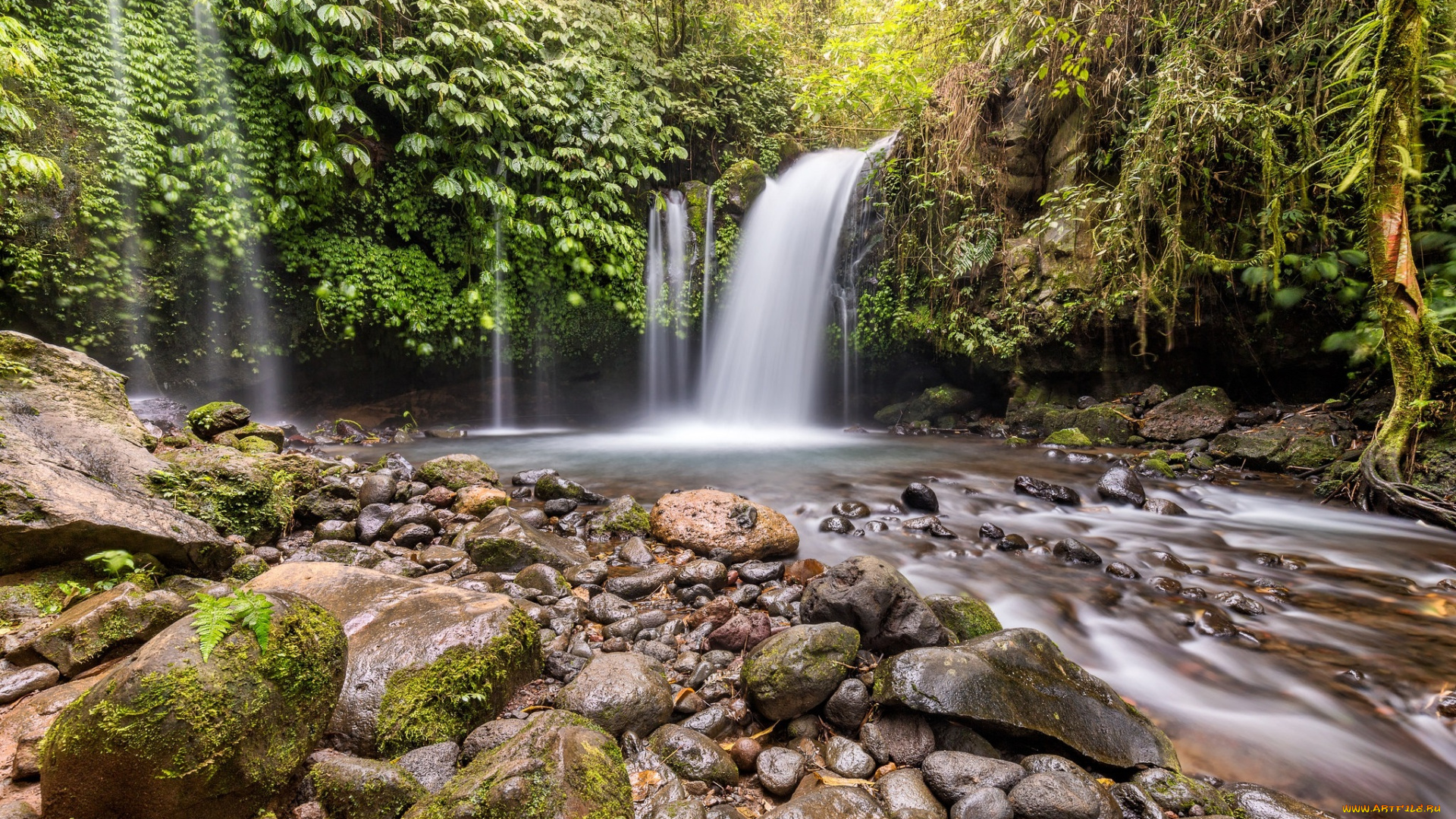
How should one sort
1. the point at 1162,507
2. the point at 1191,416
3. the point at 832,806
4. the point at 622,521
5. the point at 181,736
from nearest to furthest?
the point at 181,736, the point at 832,806, the point at 622,521, the point at 1162,507, the point at 1191,416

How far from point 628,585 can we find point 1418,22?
734 cm

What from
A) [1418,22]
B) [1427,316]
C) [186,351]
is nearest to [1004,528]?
[1427,316]

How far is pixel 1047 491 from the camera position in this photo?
5.37 meters

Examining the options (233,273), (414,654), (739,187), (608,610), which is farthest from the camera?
(739,187)

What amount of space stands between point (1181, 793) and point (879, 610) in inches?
47.0

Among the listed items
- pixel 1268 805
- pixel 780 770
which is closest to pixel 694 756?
pixel 780 770

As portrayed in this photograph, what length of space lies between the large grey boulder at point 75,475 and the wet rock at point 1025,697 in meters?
3.48

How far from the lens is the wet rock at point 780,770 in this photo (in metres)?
1.91

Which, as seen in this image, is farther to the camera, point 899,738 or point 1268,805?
point 899,738

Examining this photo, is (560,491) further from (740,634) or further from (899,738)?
(899,738)

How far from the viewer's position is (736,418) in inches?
449

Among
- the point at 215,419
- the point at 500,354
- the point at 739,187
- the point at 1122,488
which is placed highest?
the point at 739,187

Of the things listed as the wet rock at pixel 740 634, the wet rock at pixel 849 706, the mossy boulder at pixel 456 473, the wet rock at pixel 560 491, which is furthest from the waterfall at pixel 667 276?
the wet rock at pixel 849 706

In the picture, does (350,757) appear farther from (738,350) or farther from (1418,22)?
(738,350)
